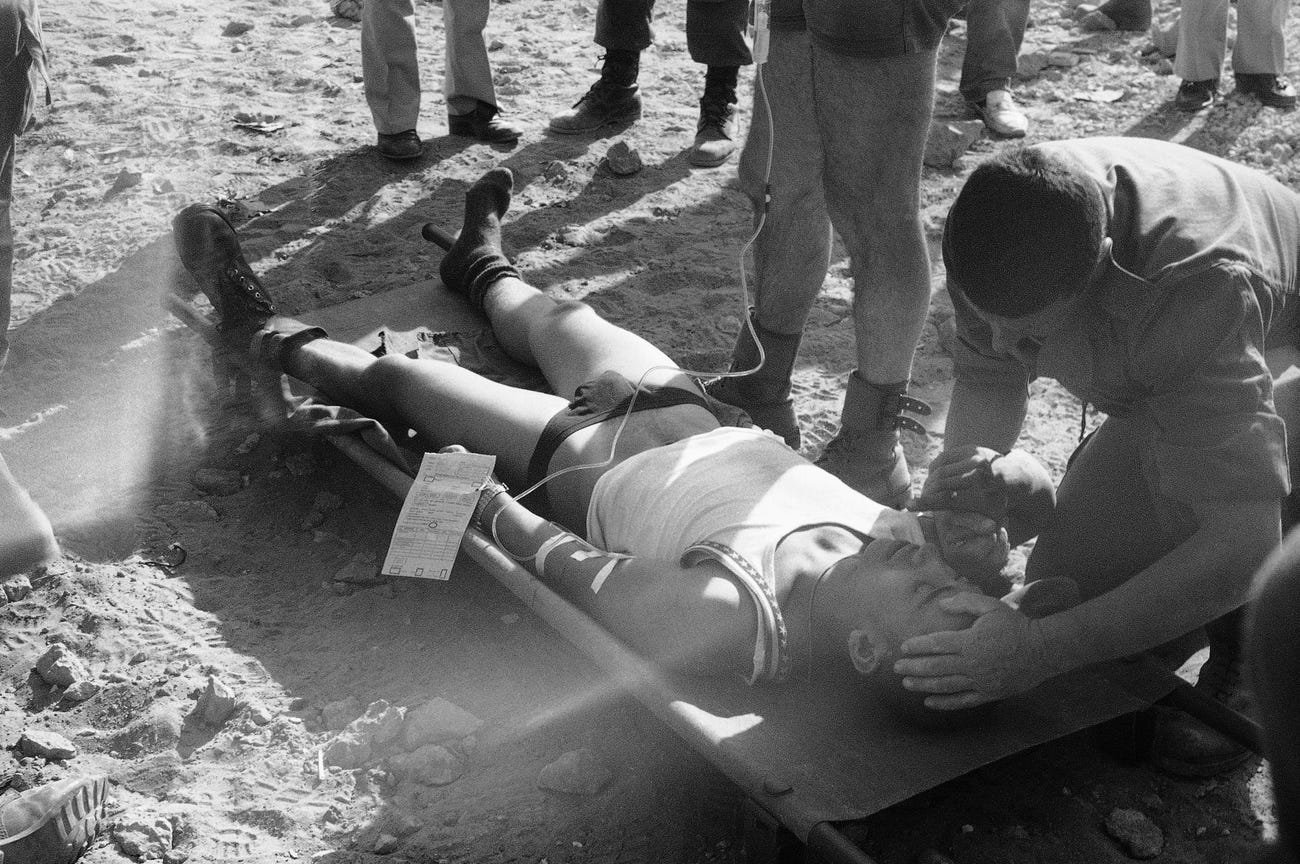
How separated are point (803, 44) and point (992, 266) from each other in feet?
4.79

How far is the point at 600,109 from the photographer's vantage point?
18.8 ft

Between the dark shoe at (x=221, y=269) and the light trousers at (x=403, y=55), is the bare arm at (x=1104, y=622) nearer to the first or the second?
the dark shoe at (x=221, y=269)

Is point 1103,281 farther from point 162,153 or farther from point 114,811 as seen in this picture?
point 162,153

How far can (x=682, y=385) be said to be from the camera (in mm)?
3180

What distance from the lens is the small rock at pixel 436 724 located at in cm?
257

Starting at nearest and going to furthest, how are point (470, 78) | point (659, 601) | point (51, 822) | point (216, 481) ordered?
point (51, 822), point (659, 601), point (216, 481), point (470, 78)

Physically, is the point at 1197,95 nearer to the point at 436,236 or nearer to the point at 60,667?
the point at 436,236

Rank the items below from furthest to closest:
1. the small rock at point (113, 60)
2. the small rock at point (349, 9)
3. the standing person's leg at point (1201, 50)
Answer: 1. the small rock at point (349, 9)
2. the small rock at point (113, 60)
3. the standing person's leg at point (1201, 50)

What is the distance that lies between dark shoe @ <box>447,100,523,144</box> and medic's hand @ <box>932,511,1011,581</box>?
3634mm

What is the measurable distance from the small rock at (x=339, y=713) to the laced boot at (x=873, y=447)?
140 cm

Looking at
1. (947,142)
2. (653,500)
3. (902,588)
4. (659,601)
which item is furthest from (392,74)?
(902,588)

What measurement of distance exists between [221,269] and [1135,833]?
2.92m

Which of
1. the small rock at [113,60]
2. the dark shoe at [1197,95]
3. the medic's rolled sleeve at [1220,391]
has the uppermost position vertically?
the medic's rolled sleeve at [1220,391]

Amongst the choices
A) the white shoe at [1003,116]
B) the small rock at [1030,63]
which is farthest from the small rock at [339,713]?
the small rock at [1030,63]
